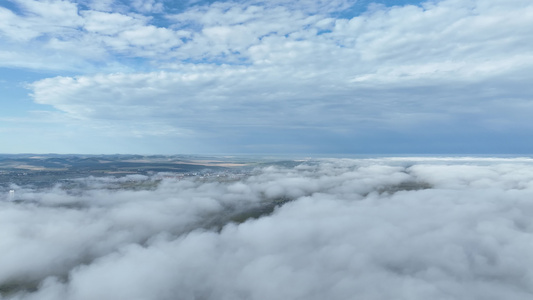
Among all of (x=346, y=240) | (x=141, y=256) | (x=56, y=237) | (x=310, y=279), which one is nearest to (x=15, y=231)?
(x=56, y=237)

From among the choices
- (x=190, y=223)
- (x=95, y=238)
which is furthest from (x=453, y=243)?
(x=95, y=238)

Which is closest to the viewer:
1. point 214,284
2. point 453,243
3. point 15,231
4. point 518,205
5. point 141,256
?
point 214,284

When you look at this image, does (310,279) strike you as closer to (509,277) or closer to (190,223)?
(509,277)

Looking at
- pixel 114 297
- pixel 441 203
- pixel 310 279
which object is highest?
pixel 441 203

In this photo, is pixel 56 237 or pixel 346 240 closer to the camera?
pixel 346 240

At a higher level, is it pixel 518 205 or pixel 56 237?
pixel 518 205

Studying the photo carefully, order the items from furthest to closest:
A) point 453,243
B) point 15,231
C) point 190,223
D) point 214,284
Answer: point 190,223, point 15,231, point 453,243, point 214,284

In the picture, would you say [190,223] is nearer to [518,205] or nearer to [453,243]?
[453,243]

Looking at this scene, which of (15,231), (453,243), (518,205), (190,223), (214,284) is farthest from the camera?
(190,223)

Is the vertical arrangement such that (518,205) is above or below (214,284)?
above
